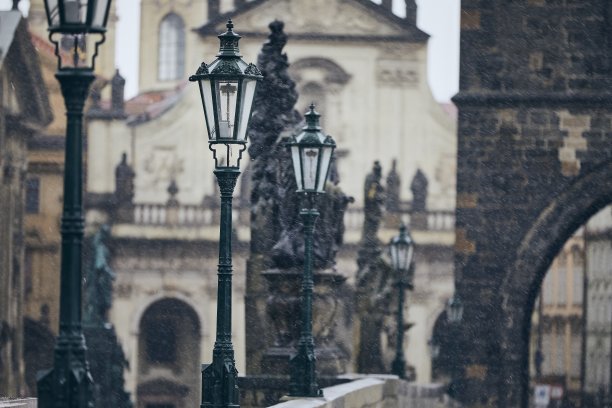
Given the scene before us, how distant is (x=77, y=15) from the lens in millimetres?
11367

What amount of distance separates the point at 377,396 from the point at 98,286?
2690cm

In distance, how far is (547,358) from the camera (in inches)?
3068

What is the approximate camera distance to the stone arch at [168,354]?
65062mm

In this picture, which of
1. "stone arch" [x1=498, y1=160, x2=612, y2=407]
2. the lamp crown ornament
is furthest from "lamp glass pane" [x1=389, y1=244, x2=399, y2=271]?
the lamp crown ornament

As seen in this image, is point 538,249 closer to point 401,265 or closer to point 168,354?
point 401,265

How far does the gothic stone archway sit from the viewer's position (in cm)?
3000

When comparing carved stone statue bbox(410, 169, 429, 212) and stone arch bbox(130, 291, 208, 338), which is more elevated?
carved stone statue bbox(410, 169, 429, 212)

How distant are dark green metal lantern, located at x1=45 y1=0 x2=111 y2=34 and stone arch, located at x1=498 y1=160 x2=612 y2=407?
18.9m

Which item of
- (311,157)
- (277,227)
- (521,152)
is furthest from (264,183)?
(521,152)

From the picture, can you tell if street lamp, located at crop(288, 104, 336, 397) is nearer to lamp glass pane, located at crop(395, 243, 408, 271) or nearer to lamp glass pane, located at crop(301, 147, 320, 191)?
lamp glass pane, located at crop(301, 147, 320, 191)

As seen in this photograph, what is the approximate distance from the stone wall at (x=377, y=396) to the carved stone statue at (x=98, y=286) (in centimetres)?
1515

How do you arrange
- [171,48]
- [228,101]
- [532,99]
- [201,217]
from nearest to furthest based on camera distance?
[228,101], [532,99], [201,217], [171,48]

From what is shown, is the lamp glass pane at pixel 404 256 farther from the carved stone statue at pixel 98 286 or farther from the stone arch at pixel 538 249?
the carved stone statue at pixel 98 286

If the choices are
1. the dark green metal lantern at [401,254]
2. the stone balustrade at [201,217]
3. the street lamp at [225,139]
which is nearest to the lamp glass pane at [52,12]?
the street lamp at [225,139]
